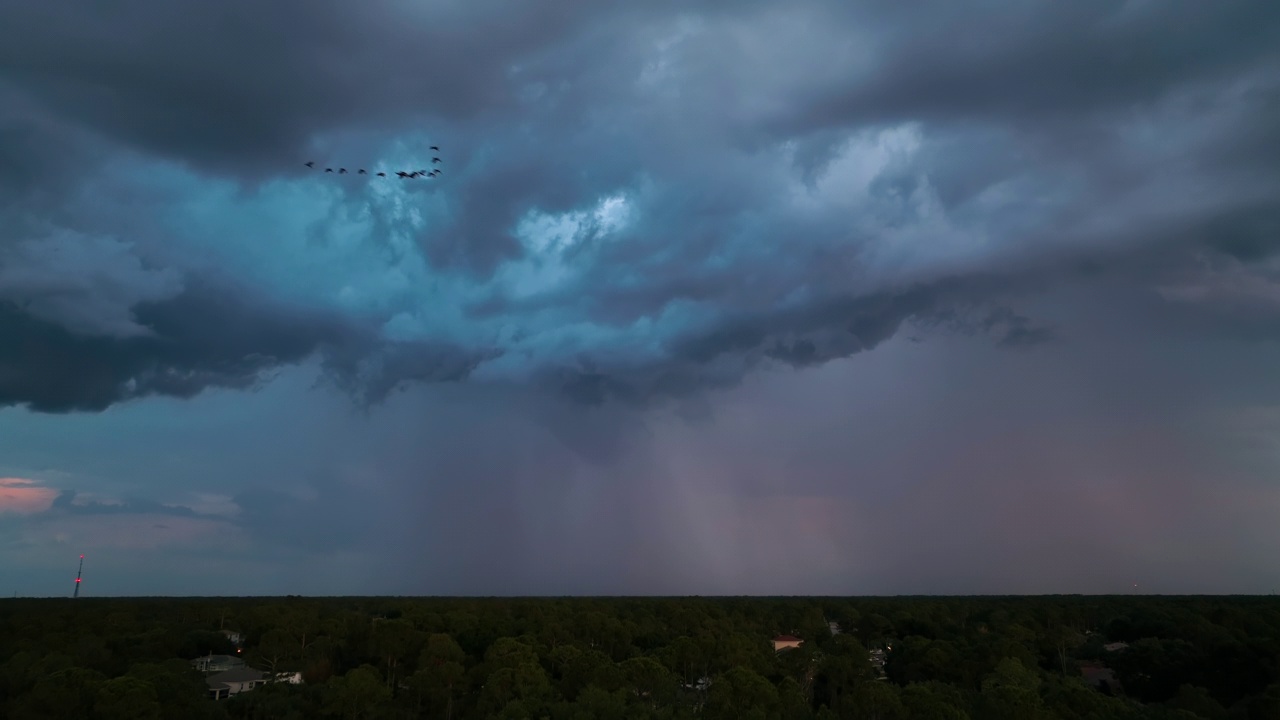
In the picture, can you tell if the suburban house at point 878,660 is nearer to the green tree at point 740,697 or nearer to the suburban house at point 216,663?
the green tree at point 740,697

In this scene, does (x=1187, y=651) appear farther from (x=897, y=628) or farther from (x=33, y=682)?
(x=33, y=682)

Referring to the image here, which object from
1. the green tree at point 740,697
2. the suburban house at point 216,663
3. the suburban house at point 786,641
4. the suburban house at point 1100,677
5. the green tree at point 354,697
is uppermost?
the green tree at point 740,697

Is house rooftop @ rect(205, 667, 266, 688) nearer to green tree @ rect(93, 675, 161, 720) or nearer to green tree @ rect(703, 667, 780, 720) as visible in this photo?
green tree @ rect(93, 675, 161, 720)

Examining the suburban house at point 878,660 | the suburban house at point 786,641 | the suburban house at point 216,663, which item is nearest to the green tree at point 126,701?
the suburban house at point 216,663

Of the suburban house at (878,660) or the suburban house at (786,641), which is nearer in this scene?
the suburban house at (878,660)

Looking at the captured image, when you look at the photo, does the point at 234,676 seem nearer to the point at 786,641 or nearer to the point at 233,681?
the point at 233,681
